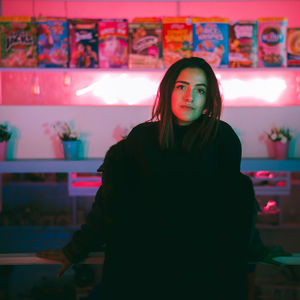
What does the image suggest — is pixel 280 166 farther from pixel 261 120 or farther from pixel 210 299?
pixel 210 299

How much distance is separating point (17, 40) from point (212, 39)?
1446 mm

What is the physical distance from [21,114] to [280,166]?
203cm

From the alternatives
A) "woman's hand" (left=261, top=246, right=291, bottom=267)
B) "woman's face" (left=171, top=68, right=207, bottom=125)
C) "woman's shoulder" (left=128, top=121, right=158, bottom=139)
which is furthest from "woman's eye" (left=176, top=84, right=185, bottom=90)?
"woman's hand" (left=261, top=246, right=291, bottom=267)

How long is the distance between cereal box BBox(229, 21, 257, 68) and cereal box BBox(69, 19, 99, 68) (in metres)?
1.03

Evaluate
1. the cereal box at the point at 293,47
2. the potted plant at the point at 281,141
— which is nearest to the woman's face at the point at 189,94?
the potted plant at the point at 281,141

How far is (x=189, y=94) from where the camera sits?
0.95 metres

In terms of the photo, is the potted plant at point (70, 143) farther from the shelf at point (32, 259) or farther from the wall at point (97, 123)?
the shelf at point (32, 259)

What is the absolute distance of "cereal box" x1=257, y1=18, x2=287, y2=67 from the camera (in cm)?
237

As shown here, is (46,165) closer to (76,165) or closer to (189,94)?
(76,165)

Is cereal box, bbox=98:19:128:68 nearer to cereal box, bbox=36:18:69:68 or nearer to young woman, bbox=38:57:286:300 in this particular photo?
cereal box, bbox=36:18:69:68

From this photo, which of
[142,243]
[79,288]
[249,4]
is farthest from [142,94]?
[142,243]

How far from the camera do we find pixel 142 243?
0.91 meters

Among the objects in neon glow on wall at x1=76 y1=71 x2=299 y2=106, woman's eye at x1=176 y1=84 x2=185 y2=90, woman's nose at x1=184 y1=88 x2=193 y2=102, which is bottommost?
woman's nose at x1=184 y1=88 x2=193 y2=102

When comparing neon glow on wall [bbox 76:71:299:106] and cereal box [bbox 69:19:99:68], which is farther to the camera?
neon glow on wall [bbox 76:71:299:106]
